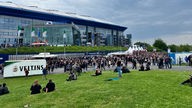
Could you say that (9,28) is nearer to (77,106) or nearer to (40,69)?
(40,69)

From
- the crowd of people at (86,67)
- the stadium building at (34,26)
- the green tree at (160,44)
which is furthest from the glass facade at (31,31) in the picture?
the green tree at (160,44)

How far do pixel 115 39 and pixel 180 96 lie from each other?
136505mm

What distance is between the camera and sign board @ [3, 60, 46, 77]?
36.8 meters

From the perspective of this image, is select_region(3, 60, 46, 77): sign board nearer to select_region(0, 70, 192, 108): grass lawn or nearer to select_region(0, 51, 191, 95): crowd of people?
select_region(0, 51, 191, 95): crowd of people

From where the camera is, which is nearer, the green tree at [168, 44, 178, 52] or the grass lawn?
the grass lawn

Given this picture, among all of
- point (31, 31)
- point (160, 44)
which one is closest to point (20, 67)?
point (31, 31)

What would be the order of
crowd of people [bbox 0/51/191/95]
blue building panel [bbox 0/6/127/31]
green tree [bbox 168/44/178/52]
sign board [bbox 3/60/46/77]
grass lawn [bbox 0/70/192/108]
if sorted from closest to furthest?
grass lawn [bbox 0/70/192/108]
crowd of people [bbox 0/51/191/95]
sign board [bbox 3/60/46/77]
blue building panel [bbox 0/6/127/31]
green tree [bbox 168/44/178/52]

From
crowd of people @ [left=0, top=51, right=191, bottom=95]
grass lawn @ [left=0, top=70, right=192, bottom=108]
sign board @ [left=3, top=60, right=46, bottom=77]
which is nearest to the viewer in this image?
grass lawn @ [left=0, top=70, right=192, bottom=108]

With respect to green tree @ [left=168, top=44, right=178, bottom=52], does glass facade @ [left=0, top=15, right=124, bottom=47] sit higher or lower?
higher

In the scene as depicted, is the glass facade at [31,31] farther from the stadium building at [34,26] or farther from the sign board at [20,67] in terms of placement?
the sign board at [20,67]

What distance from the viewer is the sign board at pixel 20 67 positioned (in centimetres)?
3675

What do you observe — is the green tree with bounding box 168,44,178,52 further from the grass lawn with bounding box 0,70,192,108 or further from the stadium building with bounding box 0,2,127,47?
the grass lawn with bounding box 0,70,192,108

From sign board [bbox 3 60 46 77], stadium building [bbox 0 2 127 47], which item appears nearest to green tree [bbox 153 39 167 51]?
stadium building [bbox 0 2 127 47]

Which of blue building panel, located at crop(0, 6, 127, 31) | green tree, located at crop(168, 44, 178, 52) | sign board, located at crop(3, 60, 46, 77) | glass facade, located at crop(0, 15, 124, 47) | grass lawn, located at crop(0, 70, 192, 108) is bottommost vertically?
grass lawn, located at crop(0, 70, 192, 108)
